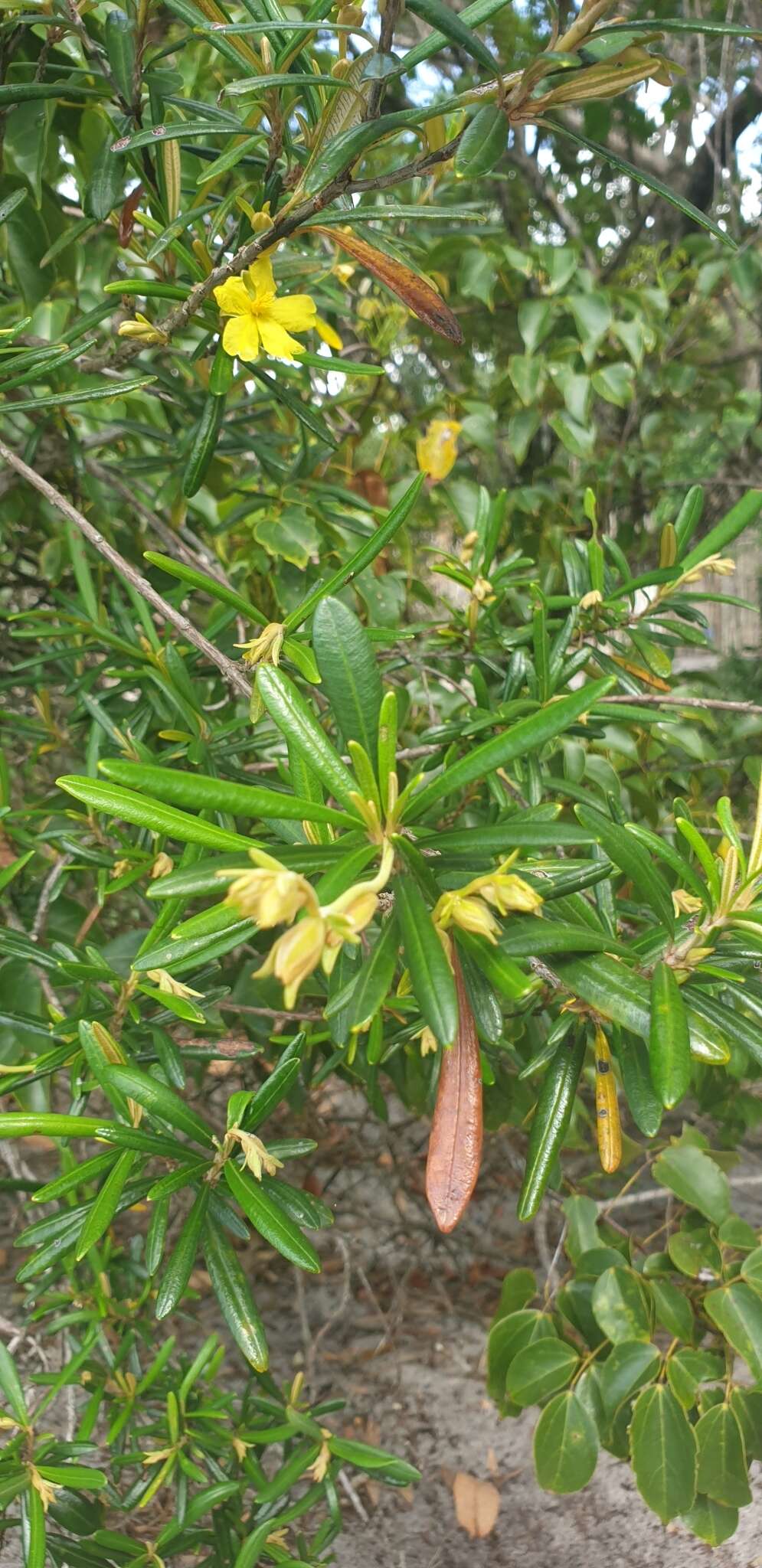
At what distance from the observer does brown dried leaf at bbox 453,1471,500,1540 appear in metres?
1.16

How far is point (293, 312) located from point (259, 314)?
2 centimetres

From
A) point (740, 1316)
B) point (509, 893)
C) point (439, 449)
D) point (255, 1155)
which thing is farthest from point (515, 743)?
point (439, 449)

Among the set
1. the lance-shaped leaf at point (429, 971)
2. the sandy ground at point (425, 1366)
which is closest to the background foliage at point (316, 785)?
the lance-shaped leaf at point (429, 971)

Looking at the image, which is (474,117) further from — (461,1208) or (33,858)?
(33,858)

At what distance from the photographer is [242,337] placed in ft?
2.00

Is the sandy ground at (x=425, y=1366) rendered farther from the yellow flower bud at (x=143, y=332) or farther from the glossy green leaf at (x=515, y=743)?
the yellow flower bud at (x=143, y=332)

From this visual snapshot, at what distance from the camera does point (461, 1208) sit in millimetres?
457

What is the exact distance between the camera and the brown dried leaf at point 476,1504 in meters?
1.16

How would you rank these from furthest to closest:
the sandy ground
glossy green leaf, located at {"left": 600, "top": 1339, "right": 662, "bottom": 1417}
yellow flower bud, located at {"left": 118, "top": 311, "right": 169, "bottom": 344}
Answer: the sandy ground, glossy green leaf, located at {"left": 600, "top": 1339, "right": 662, "bottom": 1417}, yellow flower bud, located at {"left": 118, "top": 311, "right": 169, "bottom": 344}

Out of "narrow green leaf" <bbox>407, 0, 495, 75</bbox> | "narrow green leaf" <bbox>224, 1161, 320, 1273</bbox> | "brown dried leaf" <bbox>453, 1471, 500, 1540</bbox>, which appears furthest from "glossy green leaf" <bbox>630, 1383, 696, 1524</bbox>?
"narrow green leaf" <bbox>407, 0, 495, 75</bbox>

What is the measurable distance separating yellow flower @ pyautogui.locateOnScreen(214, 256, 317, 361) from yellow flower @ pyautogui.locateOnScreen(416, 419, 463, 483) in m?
0.73

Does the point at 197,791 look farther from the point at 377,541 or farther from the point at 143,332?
the point at 143,332

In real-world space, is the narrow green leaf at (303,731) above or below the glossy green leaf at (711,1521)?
above

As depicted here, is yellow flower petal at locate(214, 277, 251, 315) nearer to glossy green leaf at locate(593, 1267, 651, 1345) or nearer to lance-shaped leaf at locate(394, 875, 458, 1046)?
lance-shaped leaf at locate(394, 875, 458, 1046)
